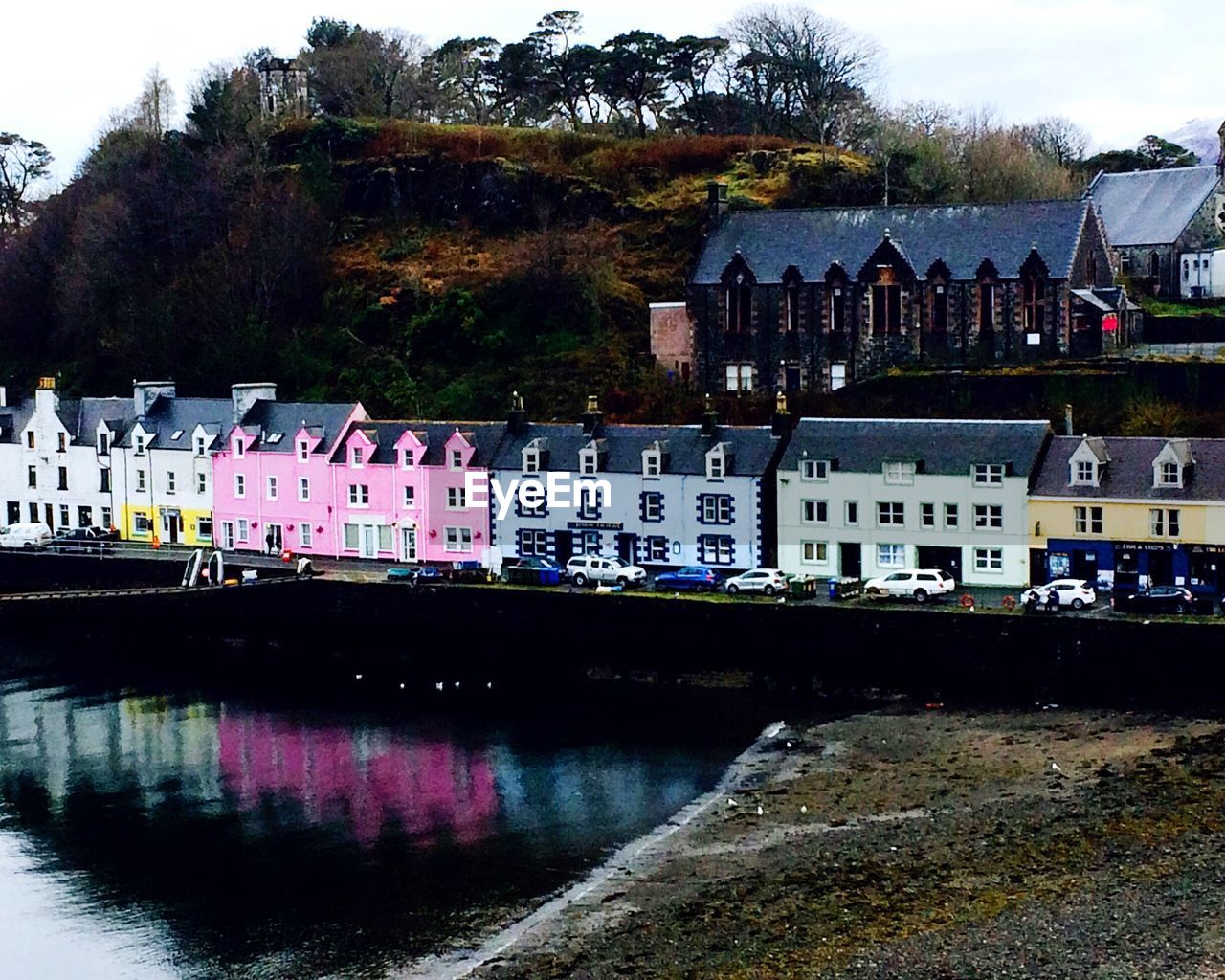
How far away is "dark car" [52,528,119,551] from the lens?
6494cm

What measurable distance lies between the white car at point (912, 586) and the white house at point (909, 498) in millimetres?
2190

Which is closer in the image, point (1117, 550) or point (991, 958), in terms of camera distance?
point (991, 958)

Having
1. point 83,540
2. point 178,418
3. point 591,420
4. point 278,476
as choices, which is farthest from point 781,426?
point 83,540

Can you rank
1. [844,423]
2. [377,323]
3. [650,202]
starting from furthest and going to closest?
[650,202]
[377,323]
[844,423]

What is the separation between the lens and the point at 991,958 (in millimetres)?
27734

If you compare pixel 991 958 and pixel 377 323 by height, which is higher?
pixel 377 323

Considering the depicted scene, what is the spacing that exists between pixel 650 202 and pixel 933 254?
2295 centimetres

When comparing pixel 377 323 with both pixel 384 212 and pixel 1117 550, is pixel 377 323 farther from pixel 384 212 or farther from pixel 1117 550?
pixel 1117 550

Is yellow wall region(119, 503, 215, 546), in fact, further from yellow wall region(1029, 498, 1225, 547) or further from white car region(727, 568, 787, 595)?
yellow wall region(1029, 498, 1225, 547)

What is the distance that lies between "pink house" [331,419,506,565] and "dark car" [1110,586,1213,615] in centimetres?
2058

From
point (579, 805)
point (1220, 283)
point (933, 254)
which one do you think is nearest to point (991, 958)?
point (579, 805)

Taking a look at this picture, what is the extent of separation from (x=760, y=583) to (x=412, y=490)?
14271 millimetres

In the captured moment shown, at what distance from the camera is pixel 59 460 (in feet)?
227
